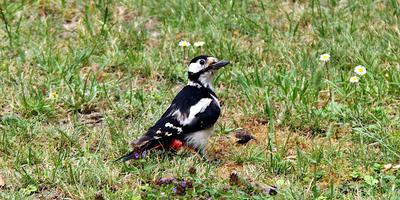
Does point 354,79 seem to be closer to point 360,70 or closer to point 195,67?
point 360,70

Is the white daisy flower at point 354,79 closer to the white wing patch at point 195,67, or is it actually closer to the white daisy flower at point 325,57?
the white daisy flower at point 325,57

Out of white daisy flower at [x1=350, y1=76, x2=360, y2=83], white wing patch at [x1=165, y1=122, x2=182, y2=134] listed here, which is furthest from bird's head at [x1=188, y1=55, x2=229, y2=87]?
white daisy flower at [x1=350, y1=76, x2=360, y2=83]

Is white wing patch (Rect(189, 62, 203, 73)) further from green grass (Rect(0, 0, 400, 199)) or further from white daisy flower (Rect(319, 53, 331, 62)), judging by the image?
white daisy flower (Rect(319, 53, 331, 62))

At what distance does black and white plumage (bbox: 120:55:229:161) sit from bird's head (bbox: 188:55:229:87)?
104 millimetres

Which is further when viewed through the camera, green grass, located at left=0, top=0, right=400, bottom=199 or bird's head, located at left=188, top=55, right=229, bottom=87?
bird's head, located at left=188, top=55, right=229, bottom=87

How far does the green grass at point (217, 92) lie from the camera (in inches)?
256

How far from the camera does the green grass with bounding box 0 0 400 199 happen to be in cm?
651

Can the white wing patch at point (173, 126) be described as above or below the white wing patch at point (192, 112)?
below

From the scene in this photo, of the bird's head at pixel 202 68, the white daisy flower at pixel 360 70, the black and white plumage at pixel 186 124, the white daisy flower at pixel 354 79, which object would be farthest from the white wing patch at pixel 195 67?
the white daisy flower at pixel 360 70

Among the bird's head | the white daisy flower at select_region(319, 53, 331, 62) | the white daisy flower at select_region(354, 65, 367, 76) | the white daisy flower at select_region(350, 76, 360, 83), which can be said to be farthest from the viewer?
the white daisy flower at select_region(319, 53, 331, 62)

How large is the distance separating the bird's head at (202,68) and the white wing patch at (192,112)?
1.06 ft

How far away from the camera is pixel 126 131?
730cm

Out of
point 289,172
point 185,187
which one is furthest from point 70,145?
point 289,172

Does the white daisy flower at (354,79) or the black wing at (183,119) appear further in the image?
the white daisy flower at (354,79)
